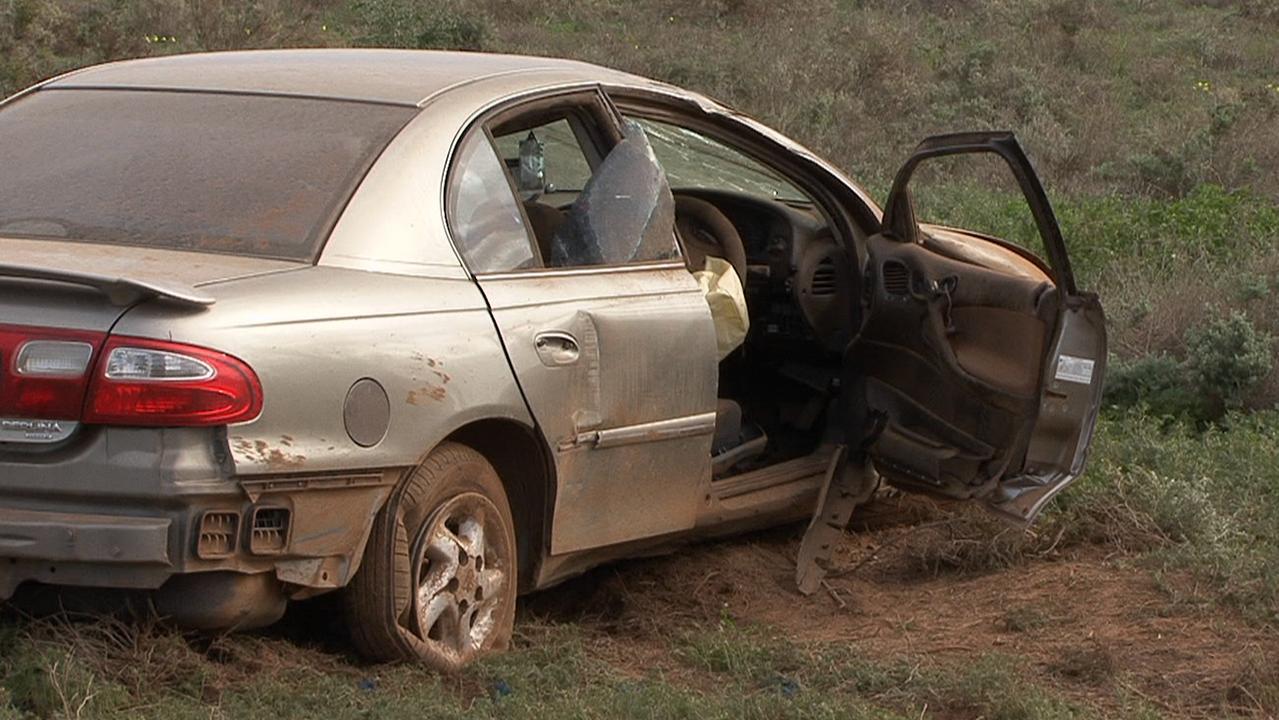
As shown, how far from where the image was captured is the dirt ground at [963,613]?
5113 mm

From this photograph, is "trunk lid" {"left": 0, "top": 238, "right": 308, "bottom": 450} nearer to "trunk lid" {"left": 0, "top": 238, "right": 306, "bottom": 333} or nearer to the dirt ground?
"trunk lid" {"left": 0, "top": 238, "right": 306, "bottom": 333}

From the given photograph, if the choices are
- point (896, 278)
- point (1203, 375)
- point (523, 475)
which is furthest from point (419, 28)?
point (523, 475)

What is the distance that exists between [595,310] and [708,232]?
1449 millimetres

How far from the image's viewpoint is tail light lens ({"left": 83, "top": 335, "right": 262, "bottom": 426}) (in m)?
4.00

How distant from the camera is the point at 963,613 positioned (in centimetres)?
585

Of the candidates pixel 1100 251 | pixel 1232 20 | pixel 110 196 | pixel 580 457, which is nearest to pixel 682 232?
pixel 580 457

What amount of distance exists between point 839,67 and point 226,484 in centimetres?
1493

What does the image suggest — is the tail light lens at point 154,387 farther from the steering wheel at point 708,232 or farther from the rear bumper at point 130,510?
the steering wheel at point 708,232

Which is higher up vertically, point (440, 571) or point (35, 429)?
point (35, 429)

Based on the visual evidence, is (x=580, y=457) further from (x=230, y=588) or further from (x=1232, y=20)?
(x=1232, y=20)

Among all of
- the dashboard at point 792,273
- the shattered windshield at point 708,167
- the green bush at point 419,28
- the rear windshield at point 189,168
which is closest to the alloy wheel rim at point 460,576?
the rear windshield at point 189,168

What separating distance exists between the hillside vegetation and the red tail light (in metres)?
0.57

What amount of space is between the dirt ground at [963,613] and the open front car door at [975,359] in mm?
302

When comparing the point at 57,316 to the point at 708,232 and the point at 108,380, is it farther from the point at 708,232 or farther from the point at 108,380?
the point at 708,232
